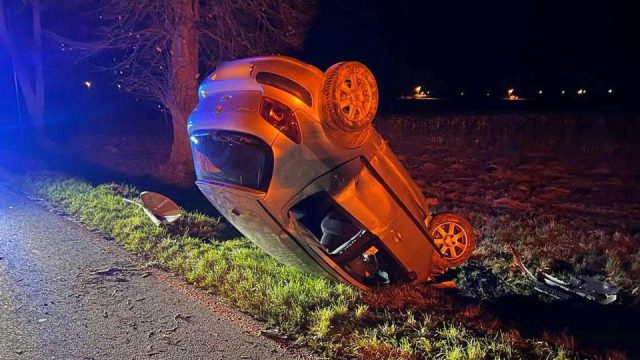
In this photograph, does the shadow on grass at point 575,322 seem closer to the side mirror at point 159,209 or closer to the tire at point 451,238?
the tire at point 451,238

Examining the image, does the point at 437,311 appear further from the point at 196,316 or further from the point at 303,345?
the point at 196,316

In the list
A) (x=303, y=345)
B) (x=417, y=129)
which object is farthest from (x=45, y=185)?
(x=417, y=129)

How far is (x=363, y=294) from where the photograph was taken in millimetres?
4133

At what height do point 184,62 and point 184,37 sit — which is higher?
point 184,37

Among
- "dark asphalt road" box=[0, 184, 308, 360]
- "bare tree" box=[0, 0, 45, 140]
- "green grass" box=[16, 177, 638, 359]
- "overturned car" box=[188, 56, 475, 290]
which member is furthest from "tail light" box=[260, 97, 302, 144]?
"bare tree" box=[0, 0, 45, 140]

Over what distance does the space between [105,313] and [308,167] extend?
6.80 ft

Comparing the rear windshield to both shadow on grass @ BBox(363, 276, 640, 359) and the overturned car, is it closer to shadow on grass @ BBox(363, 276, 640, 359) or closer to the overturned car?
the overturned car

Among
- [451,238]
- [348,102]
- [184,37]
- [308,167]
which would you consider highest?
[184,37]

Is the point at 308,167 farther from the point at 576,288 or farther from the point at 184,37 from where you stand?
the point at 184,37

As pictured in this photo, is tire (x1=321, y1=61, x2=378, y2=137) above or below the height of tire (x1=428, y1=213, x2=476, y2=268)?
above

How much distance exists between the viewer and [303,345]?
11.4 ft

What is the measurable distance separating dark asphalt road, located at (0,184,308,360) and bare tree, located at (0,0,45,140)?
597 inches

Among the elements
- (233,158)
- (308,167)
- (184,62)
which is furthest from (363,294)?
(184,62)

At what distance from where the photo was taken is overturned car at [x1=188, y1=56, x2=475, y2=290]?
140 inches
